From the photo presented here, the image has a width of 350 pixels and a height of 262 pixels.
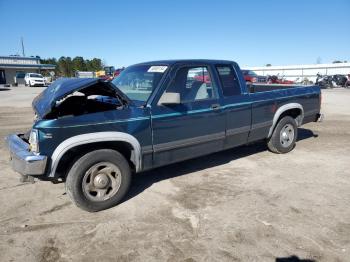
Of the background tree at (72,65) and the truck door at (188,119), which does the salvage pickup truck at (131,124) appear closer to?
the truck door at (188,119)

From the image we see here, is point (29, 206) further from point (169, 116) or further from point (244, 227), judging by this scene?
point (244, 227)

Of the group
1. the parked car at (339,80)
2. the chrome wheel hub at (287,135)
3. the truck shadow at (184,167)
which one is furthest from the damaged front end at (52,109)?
the parked car at (339,80)

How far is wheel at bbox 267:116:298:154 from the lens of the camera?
668 cm

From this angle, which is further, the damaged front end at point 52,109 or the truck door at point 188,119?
the truck door at point 188,119

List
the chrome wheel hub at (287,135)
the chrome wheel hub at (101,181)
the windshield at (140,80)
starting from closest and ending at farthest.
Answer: the chrome wheel hub at (101,181) → the windshield at (140,80) → the chrome wheel hub at (287,135)

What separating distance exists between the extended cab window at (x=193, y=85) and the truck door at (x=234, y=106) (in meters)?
0.26

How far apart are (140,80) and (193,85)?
829 millimetres

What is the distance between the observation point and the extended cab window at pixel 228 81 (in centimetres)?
554

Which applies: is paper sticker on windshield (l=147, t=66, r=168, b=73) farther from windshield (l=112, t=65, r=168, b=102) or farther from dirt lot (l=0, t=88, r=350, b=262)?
dirt lot (l=0, t=88, r=350, b=262)

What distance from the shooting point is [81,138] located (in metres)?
3.97

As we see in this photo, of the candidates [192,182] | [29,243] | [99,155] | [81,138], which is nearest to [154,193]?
[192,182]

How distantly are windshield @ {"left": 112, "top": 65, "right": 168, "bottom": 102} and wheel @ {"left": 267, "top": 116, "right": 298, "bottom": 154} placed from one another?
9.70 ft

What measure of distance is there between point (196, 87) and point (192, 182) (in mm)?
1518

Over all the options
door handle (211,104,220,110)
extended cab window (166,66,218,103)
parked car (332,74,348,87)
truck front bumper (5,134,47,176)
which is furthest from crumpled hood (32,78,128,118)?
→ parked car (332,74,348,87)
